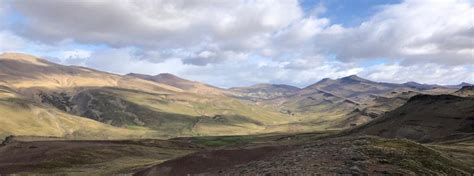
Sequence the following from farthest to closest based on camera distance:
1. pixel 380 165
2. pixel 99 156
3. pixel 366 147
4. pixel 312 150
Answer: pixel 99 156, pixel 312 150, pixel 366 147, pixel 380 165

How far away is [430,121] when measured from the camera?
152 meters

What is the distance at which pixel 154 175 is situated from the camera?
5894 cm

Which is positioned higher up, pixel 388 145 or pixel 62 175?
pixel 388 145

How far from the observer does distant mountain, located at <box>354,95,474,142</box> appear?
140 m

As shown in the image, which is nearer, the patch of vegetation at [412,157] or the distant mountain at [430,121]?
the patch of vegetation at [412,157]

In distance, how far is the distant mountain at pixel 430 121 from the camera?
140 meters

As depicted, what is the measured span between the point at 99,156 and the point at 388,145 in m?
84.5

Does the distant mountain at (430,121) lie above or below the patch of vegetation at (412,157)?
above

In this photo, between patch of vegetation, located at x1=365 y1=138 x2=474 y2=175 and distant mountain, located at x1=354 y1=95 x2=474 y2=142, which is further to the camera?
distant mountain, located at x1=354 y1=95 x2=474 y2=142

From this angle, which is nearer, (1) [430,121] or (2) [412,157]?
(2) [412,157]

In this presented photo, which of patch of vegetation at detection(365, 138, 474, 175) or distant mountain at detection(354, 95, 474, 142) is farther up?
distant mountain at detection(354, 95, 474, 142)

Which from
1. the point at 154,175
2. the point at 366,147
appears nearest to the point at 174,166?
the point at 154,175

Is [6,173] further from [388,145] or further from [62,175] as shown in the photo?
[388,145]

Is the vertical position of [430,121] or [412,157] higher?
[430,121]
